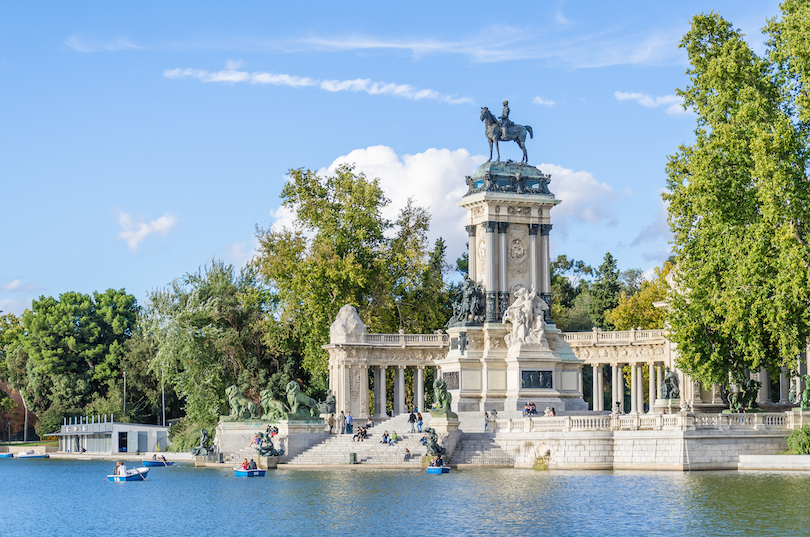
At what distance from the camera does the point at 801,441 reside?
140 ft

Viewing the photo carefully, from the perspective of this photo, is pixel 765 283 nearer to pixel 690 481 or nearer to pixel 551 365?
pixel 690 481

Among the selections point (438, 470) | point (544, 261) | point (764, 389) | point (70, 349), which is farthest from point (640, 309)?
point (70, 349)

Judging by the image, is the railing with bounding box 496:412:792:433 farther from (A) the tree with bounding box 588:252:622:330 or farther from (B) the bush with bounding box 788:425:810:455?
(A) the tree with bounding box 588:252:622:330

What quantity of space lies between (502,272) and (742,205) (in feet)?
47.2

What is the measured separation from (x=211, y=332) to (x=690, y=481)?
127ft

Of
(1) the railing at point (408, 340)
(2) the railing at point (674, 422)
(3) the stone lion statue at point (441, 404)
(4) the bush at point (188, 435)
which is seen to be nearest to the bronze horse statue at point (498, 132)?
(1) the railing at point (408, 340)

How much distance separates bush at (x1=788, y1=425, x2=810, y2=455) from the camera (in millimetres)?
42688

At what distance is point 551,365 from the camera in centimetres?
5762

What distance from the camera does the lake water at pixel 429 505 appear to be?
30312 mm

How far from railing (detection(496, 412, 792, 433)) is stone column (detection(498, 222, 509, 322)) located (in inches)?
491

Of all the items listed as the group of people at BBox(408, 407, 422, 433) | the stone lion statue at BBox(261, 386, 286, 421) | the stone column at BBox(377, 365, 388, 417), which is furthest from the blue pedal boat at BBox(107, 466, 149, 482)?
the stone column at BBox(377, 365, 388, 417)

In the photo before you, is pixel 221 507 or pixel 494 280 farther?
pixel 494 280

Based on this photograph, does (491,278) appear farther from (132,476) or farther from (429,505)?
(429,505)

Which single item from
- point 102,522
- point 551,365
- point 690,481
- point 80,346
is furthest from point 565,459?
point 80,346
